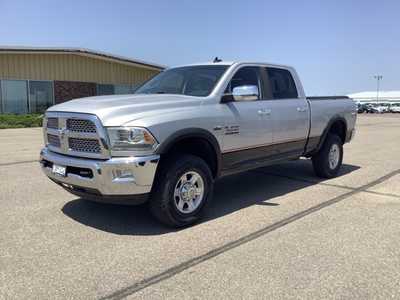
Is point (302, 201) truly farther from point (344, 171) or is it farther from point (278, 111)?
point (344, 171)

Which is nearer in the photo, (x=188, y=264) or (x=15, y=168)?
Answer: (x=188, y=264)

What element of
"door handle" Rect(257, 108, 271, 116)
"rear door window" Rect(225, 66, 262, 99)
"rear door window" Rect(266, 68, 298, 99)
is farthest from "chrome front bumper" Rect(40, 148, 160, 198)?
"rear door window" Rect(266, 68, 298, 99)

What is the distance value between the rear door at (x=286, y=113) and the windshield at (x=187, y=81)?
103 cm

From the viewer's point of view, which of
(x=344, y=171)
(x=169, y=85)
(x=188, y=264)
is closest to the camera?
(x=188, y=264)

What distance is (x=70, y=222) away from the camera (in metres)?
5.02

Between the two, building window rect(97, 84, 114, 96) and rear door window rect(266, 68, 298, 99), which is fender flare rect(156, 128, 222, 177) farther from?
building window rect(97, 84, 114, 96)

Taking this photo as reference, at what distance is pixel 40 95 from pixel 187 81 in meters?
20.7

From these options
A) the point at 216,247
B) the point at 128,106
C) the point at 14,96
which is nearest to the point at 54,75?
the point at 14,96

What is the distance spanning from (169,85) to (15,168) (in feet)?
15.2

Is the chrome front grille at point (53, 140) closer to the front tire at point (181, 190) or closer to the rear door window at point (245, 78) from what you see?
the front tire at point (181, 190)

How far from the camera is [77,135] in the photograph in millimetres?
4633

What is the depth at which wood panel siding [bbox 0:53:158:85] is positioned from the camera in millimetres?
22922

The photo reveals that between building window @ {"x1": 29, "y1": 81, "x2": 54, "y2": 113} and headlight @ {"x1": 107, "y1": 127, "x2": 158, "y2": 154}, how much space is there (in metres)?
21.6

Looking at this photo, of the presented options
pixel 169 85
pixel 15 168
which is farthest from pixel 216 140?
pixel 15 168
